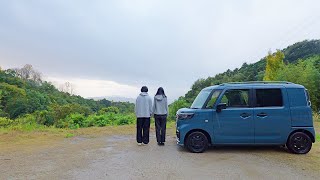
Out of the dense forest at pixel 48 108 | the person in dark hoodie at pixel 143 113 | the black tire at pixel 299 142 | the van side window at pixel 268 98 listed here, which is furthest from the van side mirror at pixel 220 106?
the dense forest at pixel 48 108

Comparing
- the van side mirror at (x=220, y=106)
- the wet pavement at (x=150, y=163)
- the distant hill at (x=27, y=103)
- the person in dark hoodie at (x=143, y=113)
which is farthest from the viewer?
the distant hill at (x=27, y=103)

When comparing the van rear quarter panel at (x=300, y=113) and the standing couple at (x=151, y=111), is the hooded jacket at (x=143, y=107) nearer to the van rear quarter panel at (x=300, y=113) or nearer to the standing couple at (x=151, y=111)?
the standing couple at (x=151, y=111)

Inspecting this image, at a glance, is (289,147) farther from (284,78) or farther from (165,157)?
(284,78)

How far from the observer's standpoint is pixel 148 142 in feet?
32.8

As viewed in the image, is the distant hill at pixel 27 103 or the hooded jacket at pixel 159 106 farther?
the distant hill at pixel 27 103

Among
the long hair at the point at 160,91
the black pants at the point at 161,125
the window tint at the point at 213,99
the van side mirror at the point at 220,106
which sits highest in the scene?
the long hair at the point at 160,91

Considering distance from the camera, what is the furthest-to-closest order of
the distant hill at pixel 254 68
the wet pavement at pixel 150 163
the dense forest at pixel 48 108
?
the distant hill at pixel 254 68 < the dense forest at pixel 48 108 < the wet pavement at pixel 150 163

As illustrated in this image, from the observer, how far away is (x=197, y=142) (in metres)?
8.36

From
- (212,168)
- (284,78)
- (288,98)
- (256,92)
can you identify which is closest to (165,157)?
(212,168)

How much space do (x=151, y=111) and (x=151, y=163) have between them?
9.18 feet

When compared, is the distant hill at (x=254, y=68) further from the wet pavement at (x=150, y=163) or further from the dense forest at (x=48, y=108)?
the wet pavement at (x=150, y=163)

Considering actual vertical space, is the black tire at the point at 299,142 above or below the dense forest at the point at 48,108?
below

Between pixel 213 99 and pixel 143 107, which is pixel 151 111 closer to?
pixel 143 107

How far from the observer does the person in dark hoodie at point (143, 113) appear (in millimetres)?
9547
